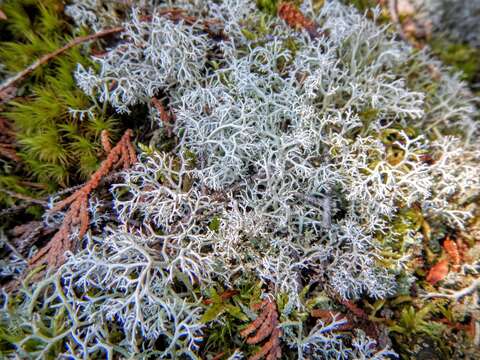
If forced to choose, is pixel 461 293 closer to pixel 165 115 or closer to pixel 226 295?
pixel 226 295

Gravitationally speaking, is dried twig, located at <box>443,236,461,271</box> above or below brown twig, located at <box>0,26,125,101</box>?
below

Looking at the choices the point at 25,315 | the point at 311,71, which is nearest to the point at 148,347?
the point at 25,315

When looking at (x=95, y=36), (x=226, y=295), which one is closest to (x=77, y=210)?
(x=226, y=295)

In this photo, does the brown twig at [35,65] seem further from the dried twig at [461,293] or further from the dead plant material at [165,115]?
the dried twig at [461,293]

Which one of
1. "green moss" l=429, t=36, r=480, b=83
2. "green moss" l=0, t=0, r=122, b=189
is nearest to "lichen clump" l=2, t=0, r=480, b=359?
"green moss" l=0, t=0, r=122, b=189

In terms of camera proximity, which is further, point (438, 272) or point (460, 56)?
point (460, 56)

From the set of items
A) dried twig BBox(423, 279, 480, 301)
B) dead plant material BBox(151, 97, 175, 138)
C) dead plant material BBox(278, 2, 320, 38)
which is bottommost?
dried twig BBox(423, 279, 480, 301)

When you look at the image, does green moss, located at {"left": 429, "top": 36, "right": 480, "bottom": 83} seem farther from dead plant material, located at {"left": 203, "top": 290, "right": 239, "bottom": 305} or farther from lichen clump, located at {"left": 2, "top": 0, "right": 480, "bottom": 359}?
dead plant material, located at {"left": 203, "top": 290, "right": 239, "bottom": 305}
